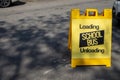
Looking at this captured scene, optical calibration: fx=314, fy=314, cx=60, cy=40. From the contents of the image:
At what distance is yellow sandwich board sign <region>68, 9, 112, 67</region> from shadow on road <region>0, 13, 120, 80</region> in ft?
0.65

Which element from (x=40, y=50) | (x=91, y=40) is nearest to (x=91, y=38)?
(x=91, y=40)

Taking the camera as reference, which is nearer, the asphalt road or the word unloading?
the asphalt road

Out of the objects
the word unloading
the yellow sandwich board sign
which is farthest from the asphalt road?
the word unloading

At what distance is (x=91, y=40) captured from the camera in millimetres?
6812

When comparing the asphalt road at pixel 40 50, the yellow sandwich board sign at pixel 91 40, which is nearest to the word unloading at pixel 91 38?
the yellow sandwich board sign at pixel 91 40

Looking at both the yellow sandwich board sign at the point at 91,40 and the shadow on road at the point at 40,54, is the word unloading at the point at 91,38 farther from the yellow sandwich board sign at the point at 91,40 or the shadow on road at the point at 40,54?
the shadow on road at the point at 40,54

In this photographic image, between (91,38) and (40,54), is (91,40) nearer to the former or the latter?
(91,38)

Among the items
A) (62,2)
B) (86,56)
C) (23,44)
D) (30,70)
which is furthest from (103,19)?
(62,2)

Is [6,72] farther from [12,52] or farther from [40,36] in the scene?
[40,36]

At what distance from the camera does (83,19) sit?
671 cm

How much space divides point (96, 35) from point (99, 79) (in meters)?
1.08

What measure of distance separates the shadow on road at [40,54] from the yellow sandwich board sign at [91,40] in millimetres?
199

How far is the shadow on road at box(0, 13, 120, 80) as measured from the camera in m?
6.45

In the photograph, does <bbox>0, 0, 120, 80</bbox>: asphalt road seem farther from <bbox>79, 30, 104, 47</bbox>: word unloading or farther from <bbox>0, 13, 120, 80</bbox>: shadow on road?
<bbox>79, 30, 104, 47</bbox>: word unloading
